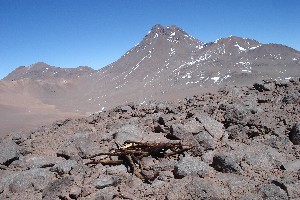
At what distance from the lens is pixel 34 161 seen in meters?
4.91

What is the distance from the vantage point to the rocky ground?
3703 mm

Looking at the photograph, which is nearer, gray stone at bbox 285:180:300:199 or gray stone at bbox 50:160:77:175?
gray stone at bbox 285:180:300:199

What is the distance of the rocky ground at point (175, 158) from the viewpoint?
3703 mm

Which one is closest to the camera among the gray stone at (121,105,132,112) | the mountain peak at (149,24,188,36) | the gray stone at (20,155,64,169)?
the gray stone at (20,155,64,169)

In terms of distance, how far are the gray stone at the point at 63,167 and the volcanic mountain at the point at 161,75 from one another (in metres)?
34.3

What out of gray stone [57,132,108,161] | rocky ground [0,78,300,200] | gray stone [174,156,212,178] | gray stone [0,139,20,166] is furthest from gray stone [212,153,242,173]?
gray stone [0,139,20,166]

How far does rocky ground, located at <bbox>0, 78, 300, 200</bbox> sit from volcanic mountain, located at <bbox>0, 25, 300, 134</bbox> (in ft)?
109

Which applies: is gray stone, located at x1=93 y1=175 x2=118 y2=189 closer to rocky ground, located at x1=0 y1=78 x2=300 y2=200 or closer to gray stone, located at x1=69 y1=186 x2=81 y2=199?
rocky ground, located at x1=0 y1=78 x2=300 y2=200

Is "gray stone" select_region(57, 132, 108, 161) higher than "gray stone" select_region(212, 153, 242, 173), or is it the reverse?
"gray stone" select_region(57, 132, 108, 161)

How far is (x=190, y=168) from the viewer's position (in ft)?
13.0

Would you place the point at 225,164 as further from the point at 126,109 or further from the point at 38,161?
the point at 126,109

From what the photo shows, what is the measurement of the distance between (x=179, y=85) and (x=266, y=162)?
46706 mm

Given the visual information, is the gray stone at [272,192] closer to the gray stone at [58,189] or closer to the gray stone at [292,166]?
the gray stone at [292,166]

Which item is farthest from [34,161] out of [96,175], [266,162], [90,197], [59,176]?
[266,162]
